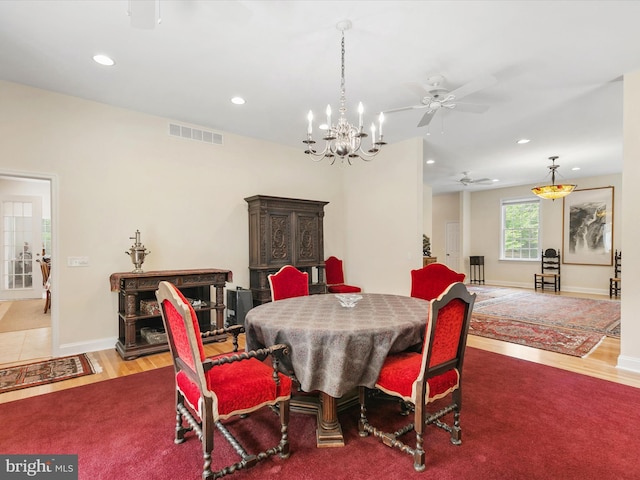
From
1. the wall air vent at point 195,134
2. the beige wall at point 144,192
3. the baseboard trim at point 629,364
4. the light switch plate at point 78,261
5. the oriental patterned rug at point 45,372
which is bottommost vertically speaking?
the oriental patterned rug at point 45,372

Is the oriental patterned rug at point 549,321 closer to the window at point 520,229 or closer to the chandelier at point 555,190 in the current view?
the window at point 520,229

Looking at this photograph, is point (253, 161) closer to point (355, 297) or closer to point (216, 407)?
point (355, 297)

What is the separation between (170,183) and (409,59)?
328 cm

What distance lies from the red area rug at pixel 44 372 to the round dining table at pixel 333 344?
2.22 m

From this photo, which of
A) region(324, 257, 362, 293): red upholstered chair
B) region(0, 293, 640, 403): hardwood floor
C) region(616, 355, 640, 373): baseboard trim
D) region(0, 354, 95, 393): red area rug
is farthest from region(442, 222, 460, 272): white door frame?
region(0, 354, 95, 393): red area rug

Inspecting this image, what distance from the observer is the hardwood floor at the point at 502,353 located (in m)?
3.01

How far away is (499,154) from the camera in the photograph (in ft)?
20.8

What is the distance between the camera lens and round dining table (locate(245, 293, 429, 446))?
1.97 m

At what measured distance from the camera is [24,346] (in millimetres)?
4090

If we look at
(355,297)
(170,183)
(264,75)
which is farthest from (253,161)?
(355,297)

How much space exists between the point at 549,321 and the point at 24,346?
288 inches

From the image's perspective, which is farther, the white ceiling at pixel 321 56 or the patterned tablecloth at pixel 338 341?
the white ceiling at pixel 321 56

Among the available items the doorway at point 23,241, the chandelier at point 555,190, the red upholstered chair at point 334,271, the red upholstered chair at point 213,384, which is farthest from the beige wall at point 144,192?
the doorway at point 23,241

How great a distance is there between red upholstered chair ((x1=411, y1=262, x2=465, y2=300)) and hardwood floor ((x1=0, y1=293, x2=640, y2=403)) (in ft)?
4.13
